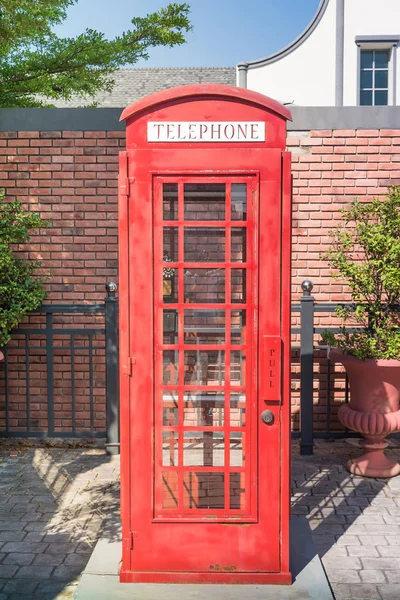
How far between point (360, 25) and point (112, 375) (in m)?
11.1

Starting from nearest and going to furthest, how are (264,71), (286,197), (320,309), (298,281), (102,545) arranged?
(286,197) < (102,545) < (320,309) < (298,281) < (264,71)

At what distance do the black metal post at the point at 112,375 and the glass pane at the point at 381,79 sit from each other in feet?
34.4

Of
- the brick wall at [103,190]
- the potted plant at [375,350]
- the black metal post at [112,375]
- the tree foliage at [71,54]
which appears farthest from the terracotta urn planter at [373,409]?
the tree foliage at [71,54]

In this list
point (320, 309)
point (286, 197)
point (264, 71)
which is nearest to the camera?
point (286, 197)

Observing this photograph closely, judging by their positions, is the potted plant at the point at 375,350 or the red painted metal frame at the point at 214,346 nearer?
the red painted metal frame at the point at 214,346

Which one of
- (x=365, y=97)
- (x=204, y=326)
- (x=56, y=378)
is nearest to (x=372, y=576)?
(x=204, y=326)

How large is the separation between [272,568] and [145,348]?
58.4 inches

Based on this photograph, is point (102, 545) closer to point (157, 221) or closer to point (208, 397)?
point (208, 397)

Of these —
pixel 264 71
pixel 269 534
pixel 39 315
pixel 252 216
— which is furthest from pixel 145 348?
pixel 264 71

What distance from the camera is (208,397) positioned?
3.61 meters

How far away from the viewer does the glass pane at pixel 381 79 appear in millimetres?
14133

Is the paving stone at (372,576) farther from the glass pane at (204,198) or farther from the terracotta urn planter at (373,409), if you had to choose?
the glass pane at (204,198)

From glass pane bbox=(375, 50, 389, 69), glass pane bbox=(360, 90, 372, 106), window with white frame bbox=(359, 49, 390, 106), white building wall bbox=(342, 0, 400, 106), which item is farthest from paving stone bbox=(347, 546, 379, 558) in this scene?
glass pane bbox=(375, 50, 389, 69)

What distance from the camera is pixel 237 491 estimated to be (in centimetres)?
362
